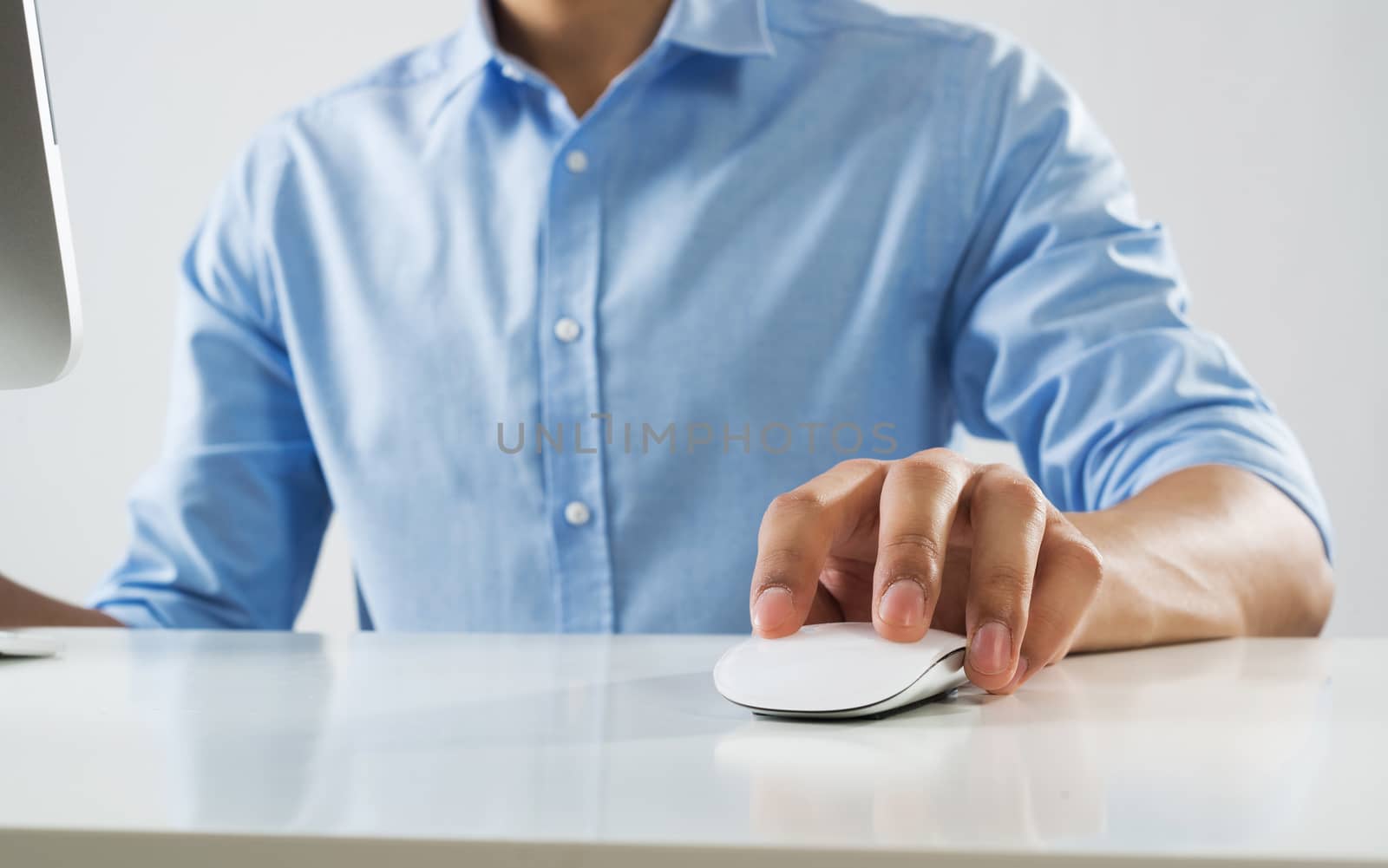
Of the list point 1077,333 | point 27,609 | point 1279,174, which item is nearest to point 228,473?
point 27,609

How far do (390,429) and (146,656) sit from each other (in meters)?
0.48

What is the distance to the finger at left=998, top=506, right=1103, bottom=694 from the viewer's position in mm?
395

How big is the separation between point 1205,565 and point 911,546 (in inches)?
10.9

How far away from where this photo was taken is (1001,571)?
377 millimetres

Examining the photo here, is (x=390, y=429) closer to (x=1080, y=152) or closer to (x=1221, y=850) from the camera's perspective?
(x=1080, y=152)

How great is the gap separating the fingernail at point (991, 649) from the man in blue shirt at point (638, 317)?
454 mm

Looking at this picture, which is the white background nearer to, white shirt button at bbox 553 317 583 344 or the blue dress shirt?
the blue dress shirt

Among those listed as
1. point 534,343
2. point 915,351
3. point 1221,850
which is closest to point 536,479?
point 534,343

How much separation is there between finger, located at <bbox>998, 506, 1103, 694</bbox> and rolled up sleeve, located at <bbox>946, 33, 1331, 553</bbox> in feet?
1.09

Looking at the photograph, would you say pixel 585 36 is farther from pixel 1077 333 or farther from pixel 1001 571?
pixel 1001 571

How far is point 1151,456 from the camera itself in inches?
29.2

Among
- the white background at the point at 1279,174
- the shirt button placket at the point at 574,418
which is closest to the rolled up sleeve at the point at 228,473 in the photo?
the shirt button placket at the point at 574,418

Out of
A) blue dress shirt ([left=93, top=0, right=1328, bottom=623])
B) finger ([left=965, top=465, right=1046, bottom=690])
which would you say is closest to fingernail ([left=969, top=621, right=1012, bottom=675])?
finger ([left=965, top=465, right=1046, bottom=690])

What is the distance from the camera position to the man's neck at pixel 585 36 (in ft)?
3.32
